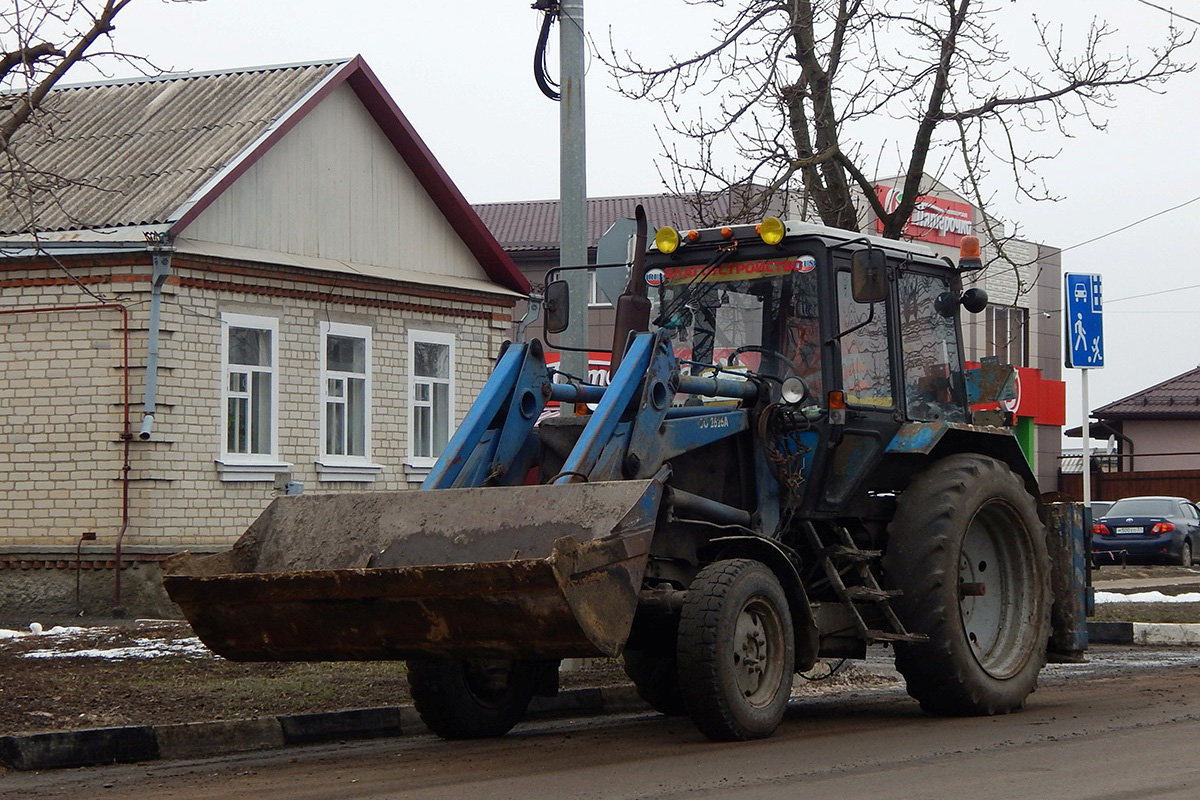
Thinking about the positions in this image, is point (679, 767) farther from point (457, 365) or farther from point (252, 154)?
point (457, 365)

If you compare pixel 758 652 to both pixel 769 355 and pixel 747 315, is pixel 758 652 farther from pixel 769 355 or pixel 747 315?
pixel 747 315

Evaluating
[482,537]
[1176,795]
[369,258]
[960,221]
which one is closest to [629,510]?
[482,537]

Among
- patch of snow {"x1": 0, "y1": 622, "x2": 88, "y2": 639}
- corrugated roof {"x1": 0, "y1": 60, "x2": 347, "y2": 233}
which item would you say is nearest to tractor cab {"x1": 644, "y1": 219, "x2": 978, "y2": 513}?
patch of snow {"x1": 0, "y1": 622, "x2": 88, "y2": 639}

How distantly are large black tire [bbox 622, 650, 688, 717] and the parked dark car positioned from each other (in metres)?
22.1

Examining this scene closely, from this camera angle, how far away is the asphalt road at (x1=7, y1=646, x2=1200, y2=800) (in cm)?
698

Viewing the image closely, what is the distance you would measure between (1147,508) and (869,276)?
24.4 metres

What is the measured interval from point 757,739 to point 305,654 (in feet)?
7.25

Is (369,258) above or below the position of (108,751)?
above

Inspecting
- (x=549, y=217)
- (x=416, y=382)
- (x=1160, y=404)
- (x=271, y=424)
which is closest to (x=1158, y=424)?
(x=1160, y=404)

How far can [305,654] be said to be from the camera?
815cm

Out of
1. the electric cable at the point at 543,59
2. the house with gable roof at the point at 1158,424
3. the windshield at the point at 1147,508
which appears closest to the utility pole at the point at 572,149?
the electric cable at the point at 543,59

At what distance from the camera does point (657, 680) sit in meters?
10.0

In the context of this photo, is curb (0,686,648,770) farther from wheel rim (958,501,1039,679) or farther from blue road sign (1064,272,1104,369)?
blue road sign (1064,272,1104,369)

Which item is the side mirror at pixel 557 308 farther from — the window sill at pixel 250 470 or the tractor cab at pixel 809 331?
the window sill at pixel 250 470
